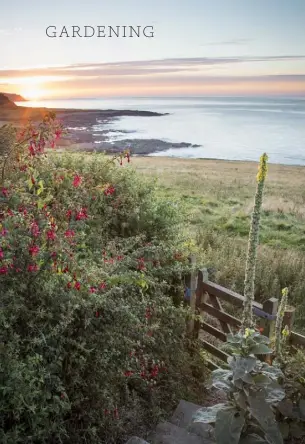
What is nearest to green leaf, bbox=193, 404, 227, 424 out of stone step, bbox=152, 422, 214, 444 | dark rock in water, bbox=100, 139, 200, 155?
stone step, bbox=152, 422, 214, 444

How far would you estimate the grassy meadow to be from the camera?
23.9 feet

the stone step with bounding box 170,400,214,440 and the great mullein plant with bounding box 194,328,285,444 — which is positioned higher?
the great mullein plant with bounding box 194,328,285,444

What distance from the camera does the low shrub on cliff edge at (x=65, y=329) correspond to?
7.55ft

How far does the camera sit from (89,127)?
8.09m

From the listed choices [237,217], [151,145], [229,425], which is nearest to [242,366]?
[229,425]

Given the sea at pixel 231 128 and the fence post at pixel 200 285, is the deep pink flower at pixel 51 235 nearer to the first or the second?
the fence post at pixel 200 285

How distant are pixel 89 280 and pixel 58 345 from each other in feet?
1.56

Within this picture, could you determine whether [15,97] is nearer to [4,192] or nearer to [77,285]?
[4,192]

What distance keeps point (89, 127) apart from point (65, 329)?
6001 mm

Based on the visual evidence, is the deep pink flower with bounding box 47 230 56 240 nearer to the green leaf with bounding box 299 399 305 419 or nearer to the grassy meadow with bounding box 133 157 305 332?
the green leaf with bounding box 299 399 305 419

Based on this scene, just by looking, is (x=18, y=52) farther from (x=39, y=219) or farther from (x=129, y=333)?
(x=129, y=333)

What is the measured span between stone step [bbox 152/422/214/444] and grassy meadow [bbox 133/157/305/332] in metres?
2.33

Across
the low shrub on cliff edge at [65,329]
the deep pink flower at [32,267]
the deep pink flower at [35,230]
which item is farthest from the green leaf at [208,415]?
the deep pink flower at [35,230]

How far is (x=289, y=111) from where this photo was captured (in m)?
14.9
